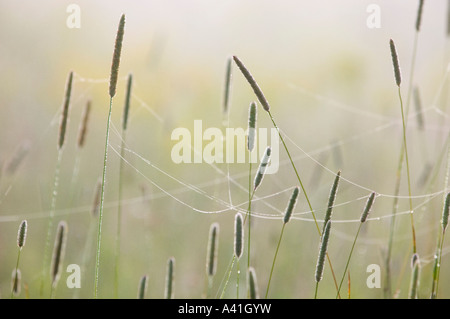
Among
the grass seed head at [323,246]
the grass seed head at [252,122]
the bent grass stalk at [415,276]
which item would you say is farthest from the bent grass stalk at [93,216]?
the bent grass stalk at [415,276]

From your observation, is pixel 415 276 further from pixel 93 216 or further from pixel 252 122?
pixel 93 216

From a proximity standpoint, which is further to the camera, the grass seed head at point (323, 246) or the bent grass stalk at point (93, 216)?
the bent grass stalk at point (93, 216)

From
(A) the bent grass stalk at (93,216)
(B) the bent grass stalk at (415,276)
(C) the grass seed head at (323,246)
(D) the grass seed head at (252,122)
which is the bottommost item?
(B) the bent grass stalk at (415,276)

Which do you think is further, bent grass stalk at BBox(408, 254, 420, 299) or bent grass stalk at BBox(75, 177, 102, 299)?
bent grass stalk at BBox(75, 177, 102, 299)

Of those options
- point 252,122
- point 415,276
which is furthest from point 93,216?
point 415,276

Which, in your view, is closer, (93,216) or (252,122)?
(252,122)

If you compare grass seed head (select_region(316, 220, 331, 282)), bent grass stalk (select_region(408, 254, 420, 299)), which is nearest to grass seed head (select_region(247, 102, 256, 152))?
grass seed head (select_region(316, 220, 331, 282))

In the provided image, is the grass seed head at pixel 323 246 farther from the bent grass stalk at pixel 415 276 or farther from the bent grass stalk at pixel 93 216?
the bent grass stalk at pixel 93 216

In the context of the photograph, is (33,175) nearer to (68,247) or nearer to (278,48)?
(68,247)

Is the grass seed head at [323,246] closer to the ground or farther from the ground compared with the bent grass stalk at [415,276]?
farther from the ground

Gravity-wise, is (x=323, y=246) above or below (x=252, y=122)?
below

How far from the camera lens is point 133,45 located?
119 inches

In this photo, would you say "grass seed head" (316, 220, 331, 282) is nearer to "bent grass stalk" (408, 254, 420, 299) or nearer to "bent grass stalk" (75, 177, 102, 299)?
"bent grass stalk" (408, 254, 420, 299)

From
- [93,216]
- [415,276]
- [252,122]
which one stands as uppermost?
[252,122]
